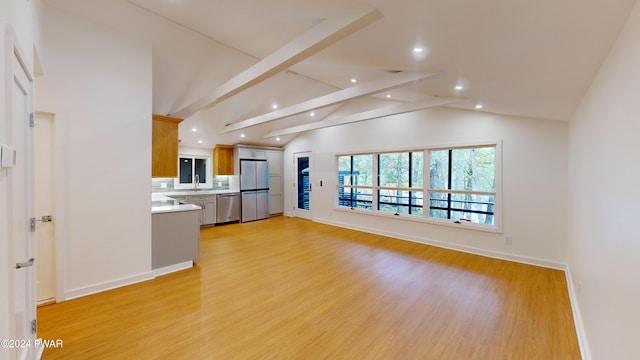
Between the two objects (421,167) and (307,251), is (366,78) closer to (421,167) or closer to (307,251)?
(421,167)

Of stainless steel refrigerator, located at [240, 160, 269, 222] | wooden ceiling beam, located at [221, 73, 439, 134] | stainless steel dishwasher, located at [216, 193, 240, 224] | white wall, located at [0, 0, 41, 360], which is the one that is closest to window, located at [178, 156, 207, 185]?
stainless steel dishwasher, located at [216, 193, 240, 224]

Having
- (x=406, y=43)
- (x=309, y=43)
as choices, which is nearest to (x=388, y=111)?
(x=406, y=43)

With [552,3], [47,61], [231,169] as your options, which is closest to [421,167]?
[552,3]

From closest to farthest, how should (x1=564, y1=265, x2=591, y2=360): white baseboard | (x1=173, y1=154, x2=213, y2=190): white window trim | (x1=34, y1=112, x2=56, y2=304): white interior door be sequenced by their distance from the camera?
(x1=564, y1=265, x2=591, y2=360): white baseboard, (x1=34, y1=112, x2=56, y2=304): white interior door, (x1=173, y1=154, x2=213, y2=190): white window trim

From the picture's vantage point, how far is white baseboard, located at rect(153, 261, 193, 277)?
3477mm

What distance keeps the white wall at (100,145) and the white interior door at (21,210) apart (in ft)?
3.96

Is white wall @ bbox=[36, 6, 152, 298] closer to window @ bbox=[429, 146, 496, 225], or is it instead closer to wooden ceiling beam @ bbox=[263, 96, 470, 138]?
wooden ceiling beam @ bbox=[263, 96, 470, 138]

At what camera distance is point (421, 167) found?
211 inches

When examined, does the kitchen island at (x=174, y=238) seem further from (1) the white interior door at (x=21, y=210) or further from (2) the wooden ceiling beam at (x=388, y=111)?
(2) the wooden ceiling beam at (x=388, y=111)

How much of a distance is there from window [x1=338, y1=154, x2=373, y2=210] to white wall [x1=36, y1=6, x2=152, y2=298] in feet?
15.3

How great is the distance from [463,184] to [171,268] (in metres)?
5.18

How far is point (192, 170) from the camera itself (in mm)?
7160

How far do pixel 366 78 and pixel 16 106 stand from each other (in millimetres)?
3500

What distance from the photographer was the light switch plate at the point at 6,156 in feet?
3.59
